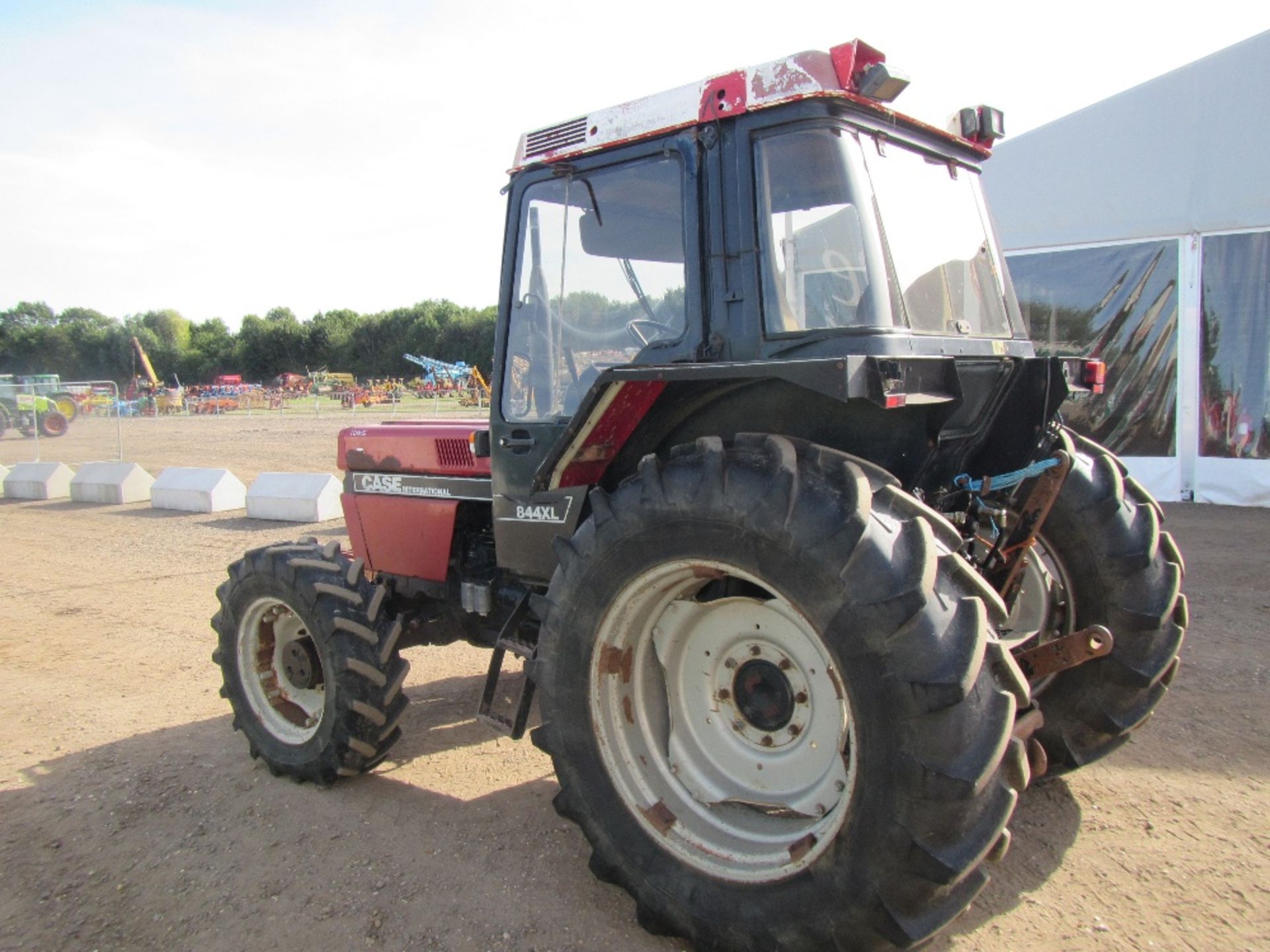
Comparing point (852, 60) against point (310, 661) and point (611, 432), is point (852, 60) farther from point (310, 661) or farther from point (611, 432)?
point (310, 661)

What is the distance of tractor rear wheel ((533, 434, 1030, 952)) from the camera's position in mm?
2100

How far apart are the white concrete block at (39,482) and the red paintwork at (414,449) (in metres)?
12.0

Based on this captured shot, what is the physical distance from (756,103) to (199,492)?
36.4 feet

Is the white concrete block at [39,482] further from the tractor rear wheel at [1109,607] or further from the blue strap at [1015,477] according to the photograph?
the tractor rear wheel at [1109,607]

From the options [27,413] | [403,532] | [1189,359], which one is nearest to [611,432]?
[403,532]

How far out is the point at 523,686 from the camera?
130 inches

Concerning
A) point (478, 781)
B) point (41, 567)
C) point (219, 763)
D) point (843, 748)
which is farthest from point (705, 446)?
point (41, 567)

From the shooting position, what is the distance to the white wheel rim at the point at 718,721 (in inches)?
101

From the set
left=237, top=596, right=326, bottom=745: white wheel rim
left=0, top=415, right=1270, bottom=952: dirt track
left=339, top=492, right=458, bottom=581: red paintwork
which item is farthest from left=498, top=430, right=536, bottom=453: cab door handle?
left=0, top=415, right=1270, bottom=952: dirt track

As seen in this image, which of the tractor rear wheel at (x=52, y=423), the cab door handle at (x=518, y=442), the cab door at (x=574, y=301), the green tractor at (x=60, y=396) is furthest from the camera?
the tractor rear wheel at (x=52, y=423)

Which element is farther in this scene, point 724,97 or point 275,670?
point 275,670

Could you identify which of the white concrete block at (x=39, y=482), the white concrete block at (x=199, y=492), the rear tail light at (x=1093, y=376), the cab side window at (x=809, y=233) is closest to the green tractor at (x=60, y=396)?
the white concrete block at (x=39, y=482)

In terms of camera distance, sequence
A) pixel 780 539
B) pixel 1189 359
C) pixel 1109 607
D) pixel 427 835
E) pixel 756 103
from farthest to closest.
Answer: pixel 1189 359
pixel 427 835
pixel 1109 607
pixel 756 103
pixel 780 539

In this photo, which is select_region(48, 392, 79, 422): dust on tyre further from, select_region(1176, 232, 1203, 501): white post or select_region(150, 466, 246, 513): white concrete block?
select_region(1176, 232, 1203, 501): white post
